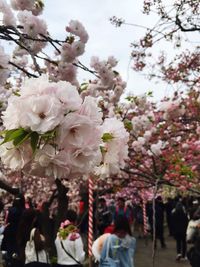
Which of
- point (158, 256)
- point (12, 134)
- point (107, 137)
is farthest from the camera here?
point (158, 256)

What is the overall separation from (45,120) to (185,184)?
8.35m

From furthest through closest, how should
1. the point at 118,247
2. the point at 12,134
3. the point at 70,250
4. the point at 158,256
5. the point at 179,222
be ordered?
the point at 158,256
the point at 179,222
the point at 70,250
the point at 118,247
the point at 12,134

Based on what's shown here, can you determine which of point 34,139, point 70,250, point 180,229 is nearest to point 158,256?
point 180,229

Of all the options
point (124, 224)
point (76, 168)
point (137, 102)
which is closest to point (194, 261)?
point (124, 224)

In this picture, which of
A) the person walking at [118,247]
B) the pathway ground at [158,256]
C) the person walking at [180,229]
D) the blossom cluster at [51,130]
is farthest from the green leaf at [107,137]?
the person walking at [180,229]

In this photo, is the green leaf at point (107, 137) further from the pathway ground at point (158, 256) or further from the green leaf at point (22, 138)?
the pathway ground at point (158, 256)

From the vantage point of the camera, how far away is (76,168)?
1908 millimetres

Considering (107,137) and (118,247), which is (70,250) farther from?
(107,137)

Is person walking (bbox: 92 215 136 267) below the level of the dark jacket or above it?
below

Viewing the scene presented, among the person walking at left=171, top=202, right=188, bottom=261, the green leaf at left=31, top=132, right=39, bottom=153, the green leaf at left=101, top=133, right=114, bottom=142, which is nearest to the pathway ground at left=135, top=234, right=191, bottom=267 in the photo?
the person walking at left=171, top=202, right=188, bottom=261

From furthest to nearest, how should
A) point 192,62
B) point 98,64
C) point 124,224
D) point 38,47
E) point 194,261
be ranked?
point 192,62 < point 194,261 < point 124,224 < point 98,64 < point 38,47

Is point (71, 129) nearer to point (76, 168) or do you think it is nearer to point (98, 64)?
point (76, 168)

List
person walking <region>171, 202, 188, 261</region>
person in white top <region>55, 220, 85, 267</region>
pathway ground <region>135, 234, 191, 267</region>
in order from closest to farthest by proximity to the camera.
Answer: person in white top <region>55, 220, 85, 267</region>
pathway ground <region>135, 234, 191, 267</region>
person walking <region>171, 202, 188, 261</region>

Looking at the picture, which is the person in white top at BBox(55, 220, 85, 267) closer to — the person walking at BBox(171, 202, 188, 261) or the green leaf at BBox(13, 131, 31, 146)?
the green leaf at BBox(13, 131, 31, 146)
